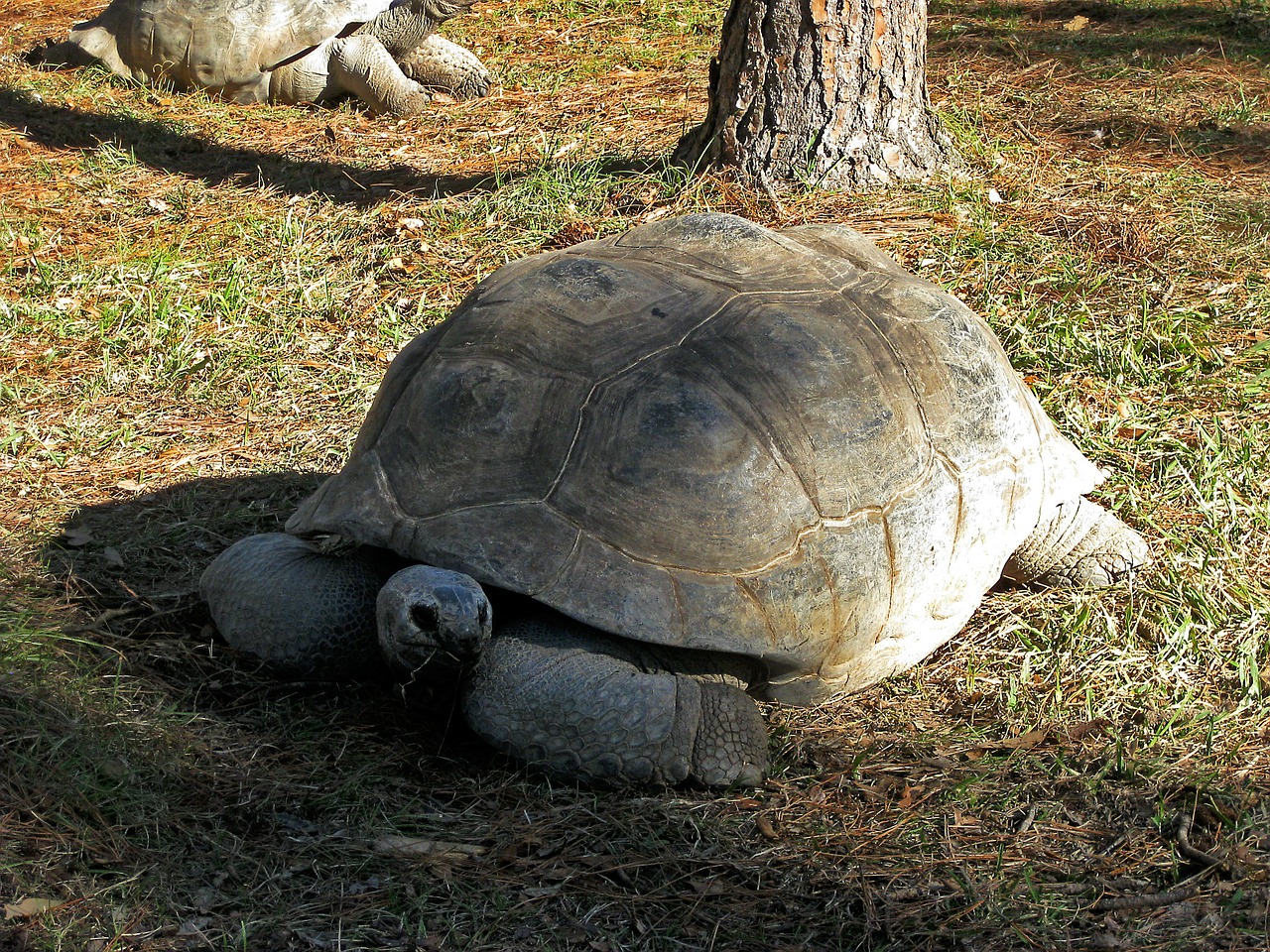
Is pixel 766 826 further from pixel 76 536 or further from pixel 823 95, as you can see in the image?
pixel 823 95

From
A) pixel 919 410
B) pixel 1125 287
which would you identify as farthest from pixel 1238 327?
pixel 919 410

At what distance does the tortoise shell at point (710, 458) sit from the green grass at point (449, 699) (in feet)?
1.27

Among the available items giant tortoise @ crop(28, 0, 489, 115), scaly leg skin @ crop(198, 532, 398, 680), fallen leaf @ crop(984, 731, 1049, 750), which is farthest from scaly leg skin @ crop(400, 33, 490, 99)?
fallen leaf @ crop(984, 731, 1049, 750)

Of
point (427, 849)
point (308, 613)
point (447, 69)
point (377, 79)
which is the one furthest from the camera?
point (447, 69)

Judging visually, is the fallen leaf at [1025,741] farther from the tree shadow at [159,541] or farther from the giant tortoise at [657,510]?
the tree shadow at [159,541]

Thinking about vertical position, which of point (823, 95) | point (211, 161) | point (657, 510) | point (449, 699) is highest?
point (823, 95)

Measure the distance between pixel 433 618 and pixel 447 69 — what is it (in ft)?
20.3

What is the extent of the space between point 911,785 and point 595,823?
31.5 inches

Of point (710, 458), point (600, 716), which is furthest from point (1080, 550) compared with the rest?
point (600, 716)

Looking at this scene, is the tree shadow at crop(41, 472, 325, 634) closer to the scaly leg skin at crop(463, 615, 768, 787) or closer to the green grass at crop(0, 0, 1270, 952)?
the green grass at crop(0, 0, 1270, 952)

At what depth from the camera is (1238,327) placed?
15.6 ft

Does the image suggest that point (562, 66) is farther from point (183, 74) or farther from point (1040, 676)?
point (1040, 676)

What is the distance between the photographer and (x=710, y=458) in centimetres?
289

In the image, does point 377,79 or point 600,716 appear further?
point 377,79
